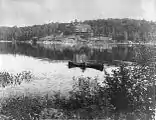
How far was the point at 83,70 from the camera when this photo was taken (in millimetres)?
4320

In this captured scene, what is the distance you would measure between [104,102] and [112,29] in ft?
6.80

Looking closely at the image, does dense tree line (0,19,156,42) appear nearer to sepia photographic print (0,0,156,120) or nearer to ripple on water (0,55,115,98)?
sepia photographic print (0,0,156,120)

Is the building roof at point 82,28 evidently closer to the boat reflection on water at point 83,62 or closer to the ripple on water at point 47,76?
the boat reflection on water at point 83,62

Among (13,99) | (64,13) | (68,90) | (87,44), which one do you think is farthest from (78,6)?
(13,99)

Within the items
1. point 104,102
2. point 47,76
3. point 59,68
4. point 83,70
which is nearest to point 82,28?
point 83,70

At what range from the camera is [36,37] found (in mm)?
5707

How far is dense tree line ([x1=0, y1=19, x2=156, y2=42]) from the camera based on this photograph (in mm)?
4125

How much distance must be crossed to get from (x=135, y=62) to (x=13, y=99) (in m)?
2.33

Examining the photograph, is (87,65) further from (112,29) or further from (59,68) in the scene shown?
(112,29)

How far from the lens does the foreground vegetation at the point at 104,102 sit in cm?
365

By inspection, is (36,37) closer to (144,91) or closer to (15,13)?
(15,13)

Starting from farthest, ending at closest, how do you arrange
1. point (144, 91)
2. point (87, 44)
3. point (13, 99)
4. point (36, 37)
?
point (36, 37)
point (87, 44)
point (13, 99)
point (144, 91)

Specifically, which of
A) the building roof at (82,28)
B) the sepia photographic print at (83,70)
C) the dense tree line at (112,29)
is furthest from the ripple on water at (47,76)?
the building roof at (82,28)

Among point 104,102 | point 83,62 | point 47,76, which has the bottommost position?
point 104,102
